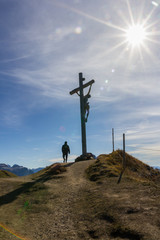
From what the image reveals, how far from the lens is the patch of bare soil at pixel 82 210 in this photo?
680 centimetres

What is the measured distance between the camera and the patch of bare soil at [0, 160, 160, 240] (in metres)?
6.80

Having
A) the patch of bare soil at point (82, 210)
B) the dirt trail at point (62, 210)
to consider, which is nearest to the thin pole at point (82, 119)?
the dirt trail at point (62, 210)

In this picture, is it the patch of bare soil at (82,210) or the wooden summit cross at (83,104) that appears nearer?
the patch of bare soil at (82,210)

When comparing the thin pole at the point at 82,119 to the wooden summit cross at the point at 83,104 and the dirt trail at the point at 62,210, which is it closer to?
the wooden summit cross at the point at 83,104

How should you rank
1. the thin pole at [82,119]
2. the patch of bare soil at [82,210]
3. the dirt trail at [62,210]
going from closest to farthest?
the patch of bare soil at [82,210], the dirt trail at [62,210], the thin pole at [82,119]

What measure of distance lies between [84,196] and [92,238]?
4.70 meters

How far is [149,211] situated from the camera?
7539 millimetres

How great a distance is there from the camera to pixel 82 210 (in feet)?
30.7

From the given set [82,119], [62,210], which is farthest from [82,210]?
[82,119]

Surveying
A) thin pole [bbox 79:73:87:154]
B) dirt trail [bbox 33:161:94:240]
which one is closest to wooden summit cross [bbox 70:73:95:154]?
thin pole [bbox 79:73:87:154]

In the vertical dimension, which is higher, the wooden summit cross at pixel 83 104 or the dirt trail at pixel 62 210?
the wooden summit cross at pixel 83 104

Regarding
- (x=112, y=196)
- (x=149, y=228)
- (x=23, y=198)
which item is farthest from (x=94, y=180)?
(x=149, y=228)

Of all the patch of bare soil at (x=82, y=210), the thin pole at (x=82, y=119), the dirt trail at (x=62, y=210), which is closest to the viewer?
the patch of bare soil at (x=82, y=210)

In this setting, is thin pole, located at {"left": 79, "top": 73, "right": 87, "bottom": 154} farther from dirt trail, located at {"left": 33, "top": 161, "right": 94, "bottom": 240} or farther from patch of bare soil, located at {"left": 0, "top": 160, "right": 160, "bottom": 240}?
patch of bare soil, located at {"left": 0, "top": 160, "right": 160, "bottom": 240}
